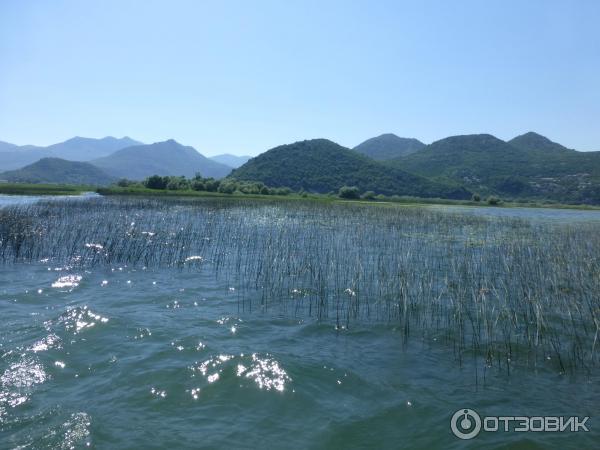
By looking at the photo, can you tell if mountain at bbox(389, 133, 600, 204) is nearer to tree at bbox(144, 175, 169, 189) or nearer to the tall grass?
tree at bbox(144, 175, 169, 189)

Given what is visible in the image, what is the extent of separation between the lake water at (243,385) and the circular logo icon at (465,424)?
0.13 meters

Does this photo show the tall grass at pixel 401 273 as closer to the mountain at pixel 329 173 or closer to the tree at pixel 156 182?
the tree at pixel 156 182

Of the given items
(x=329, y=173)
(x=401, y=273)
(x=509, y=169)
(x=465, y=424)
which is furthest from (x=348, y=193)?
(x=509, y=169)

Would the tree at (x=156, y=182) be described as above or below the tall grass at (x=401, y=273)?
above

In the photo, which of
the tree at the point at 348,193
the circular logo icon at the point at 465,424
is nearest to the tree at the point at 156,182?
the tree at the point at 348,193

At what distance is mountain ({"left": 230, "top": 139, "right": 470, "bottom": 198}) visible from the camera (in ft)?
401

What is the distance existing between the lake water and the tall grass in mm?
836

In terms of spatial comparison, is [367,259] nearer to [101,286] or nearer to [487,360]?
[487,360]

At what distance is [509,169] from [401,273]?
16405cm

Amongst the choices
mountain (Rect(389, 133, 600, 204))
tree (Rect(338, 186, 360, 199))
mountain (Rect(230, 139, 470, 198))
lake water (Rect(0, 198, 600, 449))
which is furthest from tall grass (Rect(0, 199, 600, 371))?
mountain (Rect(389, 133, 600, 204))

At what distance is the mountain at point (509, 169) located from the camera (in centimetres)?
12131

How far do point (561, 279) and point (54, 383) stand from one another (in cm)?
1442

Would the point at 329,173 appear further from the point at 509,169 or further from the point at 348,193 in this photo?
the point at 509,169

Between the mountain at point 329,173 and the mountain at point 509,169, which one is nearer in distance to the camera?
the mountain at point 509,169
